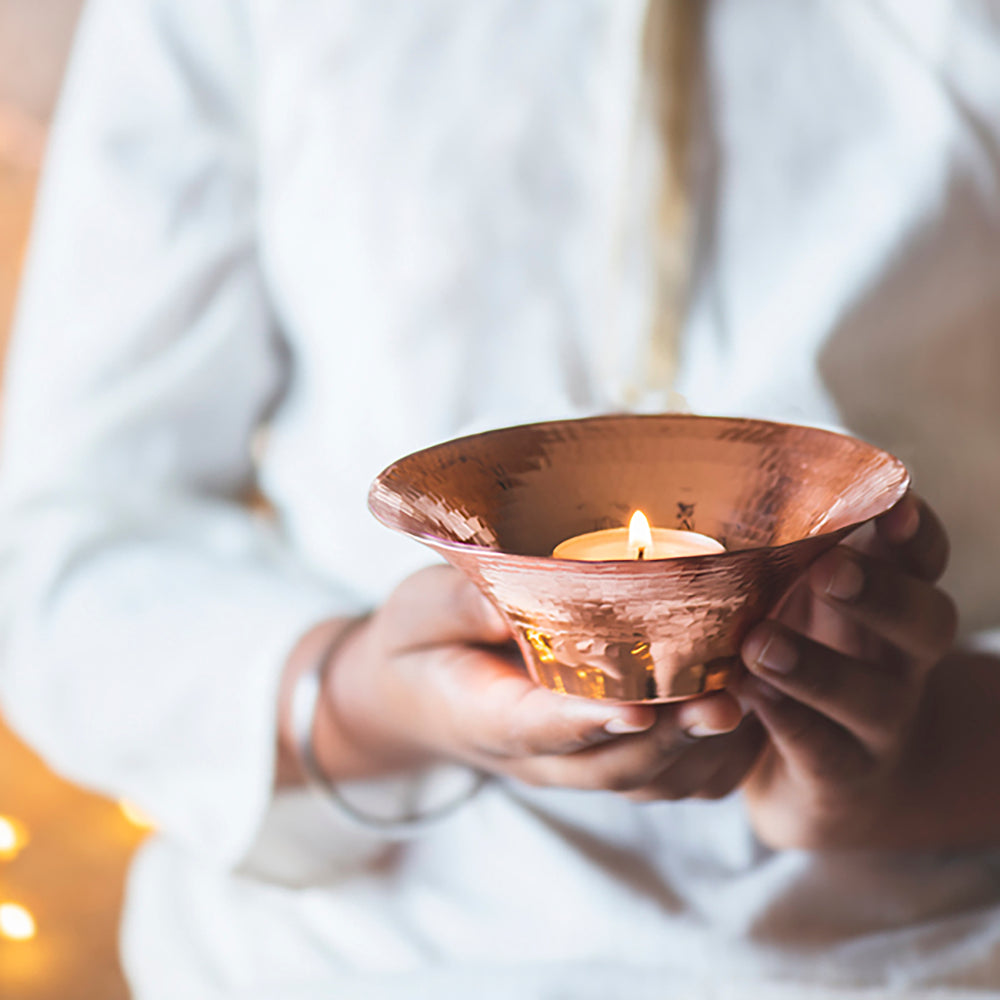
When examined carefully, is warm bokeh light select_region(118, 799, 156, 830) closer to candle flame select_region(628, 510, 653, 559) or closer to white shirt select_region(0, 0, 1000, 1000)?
white shirt select_region(0, 0, 1000, 1000)

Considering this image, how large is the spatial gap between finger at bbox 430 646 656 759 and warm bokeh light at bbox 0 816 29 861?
599 mm

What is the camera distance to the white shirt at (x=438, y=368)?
0.52 m

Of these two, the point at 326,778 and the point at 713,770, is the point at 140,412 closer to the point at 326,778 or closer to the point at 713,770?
the point at 326,778

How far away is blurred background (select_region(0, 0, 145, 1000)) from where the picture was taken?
0.76m

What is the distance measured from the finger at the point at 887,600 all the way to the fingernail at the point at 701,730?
5cm

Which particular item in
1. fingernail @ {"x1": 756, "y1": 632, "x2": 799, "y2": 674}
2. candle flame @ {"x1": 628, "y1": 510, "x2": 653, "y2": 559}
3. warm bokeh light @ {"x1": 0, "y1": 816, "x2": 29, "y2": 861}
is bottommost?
warm bokeh light @ {"x1": 0, "y1": 816, "x2": 29, "y2": 861}

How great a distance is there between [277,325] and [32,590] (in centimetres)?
24

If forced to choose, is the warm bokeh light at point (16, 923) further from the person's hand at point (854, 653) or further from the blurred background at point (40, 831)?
the person's hand at point (854, 653)

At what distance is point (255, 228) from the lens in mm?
669

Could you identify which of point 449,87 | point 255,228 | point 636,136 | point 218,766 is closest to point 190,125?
point 255,228

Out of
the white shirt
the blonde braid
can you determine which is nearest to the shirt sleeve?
the white shirt

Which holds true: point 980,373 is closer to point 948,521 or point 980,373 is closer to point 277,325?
point 948,521

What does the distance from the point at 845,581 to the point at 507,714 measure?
118mm

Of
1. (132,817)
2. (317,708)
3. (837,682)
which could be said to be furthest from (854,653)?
(132,817)
